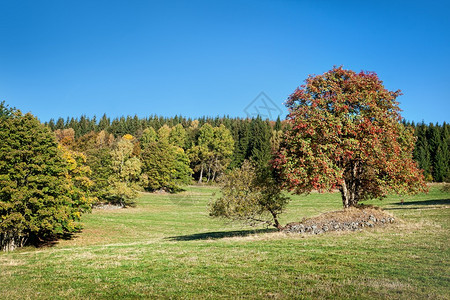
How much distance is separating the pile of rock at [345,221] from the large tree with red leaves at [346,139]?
164 centimetres

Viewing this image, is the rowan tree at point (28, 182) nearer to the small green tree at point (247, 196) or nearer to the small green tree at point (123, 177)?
the small green tree at point (247, 196)

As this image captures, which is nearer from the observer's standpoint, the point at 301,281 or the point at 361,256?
the point at 301,281

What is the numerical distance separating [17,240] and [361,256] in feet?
99.0

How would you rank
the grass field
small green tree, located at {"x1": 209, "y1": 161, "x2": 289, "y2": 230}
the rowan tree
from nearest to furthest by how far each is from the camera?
the grass field → small green tree, located at {"x1": 209, "y1": 161, "x2": 289, "y2": 230} → the rowan tree

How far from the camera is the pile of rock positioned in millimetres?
19094

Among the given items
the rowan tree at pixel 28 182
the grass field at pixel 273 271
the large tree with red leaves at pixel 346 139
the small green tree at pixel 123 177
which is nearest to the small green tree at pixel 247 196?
the large tree with red leaves at pixel 346 139

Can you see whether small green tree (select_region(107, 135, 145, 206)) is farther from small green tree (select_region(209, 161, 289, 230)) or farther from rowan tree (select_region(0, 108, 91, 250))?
small green tree (select_region(209, 161, 289, 230))

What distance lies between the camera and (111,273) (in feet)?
39.8

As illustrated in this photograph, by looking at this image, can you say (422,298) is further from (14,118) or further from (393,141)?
(14,118)

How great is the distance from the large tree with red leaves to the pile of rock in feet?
5.37

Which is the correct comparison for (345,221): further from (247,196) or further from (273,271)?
(273,271)

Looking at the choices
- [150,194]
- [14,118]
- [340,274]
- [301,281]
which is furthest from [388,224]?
[150,194]

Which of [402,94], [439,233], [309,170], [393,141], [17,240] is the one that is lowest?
[17,240]

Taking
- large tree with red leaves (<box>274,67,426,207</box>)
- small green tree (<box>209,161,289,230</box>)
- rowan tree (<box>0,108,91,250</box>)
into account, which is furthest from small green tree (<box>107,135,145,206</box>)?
large tree with red leaves (<box>274,67,426,207</box>)
